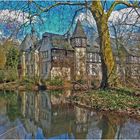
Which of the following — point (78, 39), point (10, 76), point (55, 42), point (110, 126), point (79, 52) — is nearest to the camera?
point (110, 126)

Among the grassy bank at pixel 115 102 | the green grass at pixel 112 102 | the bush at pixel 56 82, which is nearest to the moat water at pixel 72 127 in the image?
the grassy bank at pixel 115 102

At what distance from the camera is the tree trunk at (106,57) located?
1563cm

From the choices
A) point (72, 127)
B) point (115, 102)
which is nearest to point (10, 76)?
point (115, 102)

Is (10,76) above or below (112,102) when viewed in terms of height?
above

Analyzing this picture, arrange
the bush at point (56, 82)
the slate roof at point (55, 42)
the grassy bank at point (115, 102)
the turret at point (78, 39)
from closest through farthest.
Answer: the grassy bank at point (115, 102), the bush at point (56, 82), the slate roof at point (55, 42), the turret at point (78, 39)

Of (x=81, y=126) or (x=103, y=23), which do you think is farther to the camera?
(x=103, y=23)

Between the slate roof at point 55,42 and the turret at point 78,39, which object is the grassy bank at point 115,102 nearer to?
the slate roof at point 55,42

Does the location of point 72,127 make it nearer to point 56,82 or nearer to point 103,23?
point 103,23

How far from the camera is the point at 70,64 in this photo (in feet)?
103

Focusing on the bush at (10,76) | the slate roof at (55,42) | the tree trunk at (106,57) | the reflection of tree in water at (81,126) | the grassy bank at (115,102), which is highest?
the slate roof at (55,42)

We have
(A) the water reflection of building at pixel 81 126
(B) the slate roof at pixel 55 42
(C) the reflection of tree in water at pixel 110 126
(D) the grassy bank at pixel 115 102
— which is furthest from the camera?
(B) the slate roof at pixel 55 42

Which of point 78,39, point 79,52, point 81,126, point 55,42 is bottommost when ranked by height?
point 81,126

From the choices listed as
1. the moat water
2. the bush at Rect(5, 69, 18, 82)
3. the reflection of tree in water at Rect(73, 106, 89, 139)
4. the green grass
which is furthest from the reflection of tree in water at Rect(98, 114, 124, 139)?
the bush at Rect(5, 69, 18, 82)

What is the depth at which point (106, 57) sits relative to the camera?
52.1 feet
